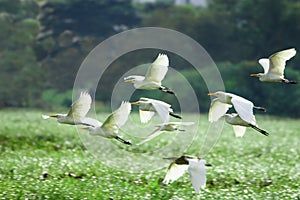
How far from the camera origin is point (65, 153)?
10492mm

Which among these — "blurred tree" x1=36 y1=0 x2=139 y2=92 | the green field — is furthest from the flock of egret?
"blurred tree" x1=36 y1=0 x2=139 y2=92

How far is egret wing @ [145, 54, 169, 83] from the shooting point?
6.46m

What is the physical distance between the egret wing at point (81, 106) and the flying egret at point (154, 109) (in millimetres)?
480

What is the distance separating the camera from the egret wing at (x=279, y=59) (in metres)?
6.52

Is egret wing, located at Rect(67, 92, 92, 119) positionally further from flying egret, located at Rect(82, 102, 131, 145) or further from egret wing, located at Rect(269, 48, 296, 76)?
egret wing, located at Rect(269, 48, 296, 76)

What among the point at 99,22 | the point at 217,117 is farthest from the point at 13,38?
the point at 217,117

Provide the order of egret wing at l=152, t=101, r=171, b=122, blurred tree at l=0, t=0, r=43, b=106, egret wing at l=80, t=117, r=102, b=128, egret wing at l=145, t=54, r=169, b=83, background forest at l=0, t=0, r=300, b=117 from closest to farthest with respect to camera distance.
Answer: egret wing at l=152, t=101, r=171, b=122
egret wing at l=80, t=117, r=102, b=128
egret wing at l=145, t=54, r=169, b=83
blurred tree at l=0, t=0, r=43, b=106
background forest at l=0, t=0, r=300, b=117

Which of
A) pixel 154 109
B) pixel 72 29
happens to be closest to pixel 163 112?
pixel 154 109

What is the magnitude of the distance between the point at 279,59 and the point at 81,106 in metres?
2.03

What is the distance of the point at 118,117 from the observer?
6.18 m

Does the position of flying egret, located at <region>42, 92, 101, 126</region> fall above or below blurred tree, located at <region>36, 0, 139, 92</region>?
below

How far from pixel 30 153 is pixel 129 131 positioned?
4.38 metres

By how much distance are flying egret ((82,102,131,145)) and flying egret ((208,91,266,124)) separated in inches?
32.1

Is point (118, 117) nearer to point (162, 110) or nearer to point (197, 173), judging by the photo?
point (162, 110)
